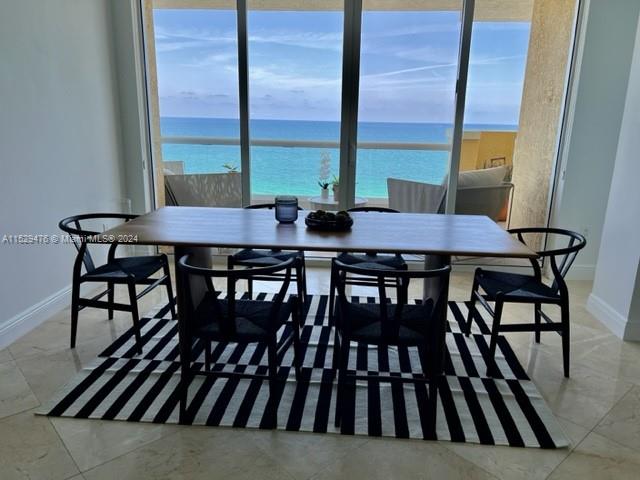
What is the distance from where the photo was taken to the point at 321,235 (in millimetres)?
2281

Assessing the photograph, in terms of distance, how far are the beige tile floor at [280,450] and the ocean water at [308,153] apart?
2.25 meters

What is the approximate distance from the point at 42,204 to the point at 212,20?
2093mm

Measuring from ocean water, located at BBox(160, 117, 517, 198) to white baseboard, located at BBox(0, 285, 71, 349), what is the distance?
61.3 inches

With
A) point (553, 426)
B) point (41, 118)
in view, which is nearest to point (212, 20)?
point (41, 118)

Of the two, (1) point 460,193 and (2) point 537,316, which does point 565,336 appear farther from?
(1) point 460,193

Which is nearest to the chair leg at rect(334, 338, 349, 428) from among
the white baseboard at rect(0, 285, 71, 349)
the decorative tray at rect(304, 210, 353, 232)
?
the decorative tray at rect(304, 210, 353, 232)

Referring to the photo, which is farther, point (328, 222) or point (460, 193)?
point (460, 193)

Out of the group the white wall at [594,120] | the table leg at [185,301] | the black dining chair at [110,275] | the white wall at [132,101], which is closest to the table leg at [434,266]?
the table leg at [185,301]

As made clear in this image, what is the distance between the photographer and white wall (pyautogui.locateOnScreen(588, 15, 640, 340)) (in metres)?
2.83

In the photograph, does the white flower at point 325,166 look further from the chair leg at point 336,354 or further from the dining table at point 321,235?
the chair leg at point 336,354

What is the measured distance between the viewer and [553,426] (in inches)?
79.3

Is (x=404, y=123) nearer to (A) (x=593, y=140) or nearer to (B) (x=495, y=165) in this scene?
(B) (x=495, y=165)

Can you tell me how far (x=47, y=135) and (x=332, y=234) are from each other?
6.80ft

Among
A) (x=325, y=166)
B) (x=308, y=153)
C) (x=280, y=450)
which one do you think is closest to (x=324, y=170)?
(x=325, y=166)
